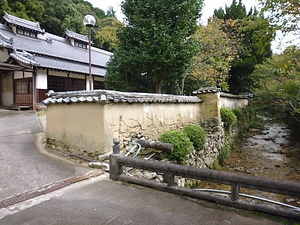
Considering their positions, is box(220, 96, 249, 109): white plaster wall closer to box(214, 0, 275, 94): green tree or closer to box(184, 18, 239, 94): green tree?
box(184, 18, 239, 94): green tree

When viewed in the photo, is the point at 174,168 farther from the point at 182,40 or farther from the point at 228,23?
the point at 228,23

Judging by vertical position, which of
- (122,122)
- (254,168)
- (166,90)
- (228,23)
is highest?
(228,23)

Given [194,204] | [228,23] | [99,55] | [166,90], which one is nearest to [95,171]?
[194,204]

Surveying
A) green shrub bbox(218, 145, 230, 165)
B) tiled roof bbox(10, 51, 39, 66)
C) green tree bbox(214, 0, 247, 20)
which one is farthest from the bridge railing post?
green tree bbox(214, 0, 247, 20)

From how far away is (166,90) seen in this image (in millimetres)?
10461

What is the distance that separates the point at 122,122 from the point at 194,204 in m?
2.49

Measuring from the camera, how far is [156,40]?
823 centimetres

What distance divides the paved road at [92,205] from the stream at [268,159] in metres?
3.61

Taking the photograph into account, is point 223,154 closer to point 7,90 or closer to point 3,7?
point 7,90

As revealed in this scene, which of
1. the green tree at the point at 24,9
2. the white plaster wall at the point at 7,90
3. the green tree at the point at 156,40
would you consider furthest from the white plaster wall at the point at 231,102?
the green tree at the point at 24,9

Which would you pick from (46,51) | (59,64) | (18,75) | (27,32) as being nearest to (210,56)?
(59,64)

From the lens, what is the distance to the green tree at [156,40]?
8.29 metres

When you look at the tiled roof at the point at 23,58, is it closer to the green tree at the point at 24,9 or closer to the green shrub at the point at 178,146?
the green shrub at the point at 178,146

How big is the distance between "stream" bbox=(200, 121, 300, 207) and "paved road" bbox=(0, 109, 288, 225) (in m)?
3.61
